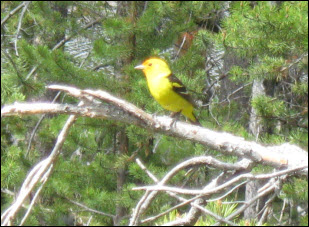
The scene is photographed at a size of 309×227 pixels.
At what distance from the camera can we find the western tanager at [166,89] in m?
4.55

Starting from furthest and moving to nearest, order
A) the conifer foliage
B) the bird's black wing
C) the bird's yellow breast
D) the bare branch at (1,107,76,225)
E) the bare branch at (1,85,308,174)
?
the conifer foliage < the bird's black wing < the bird's yellow breast < the bare branch at (1,85,308,174) < the bare branch at (1,107,76,225)

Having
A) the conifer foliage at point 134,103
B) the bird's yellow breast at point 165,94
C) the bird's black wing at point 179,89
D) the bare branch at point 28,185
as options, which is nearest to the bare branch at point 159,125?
the bare branch at point 28,185

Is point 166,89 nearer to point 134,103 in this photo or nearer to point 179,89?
point 179,89

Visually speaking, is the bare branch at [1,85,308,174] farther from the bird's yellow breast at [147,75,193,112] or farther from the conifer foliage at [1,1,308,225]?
the conifer foliage at [1,1,308,225]

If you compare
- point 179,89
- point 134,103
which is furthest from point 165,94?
point 134,103

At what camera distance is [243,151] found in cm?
269

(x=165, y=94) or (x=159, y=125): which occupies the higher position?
(x=159, y=125)

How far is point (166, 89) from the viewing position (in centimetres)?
455

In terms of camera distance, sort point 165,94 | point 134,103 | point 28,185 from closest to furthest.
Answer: point 28,185 < point 165,94 < point 134,103

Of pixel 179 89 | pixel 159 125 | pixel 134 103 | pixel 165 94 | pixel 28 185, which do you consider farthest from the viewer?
pixel 134 103

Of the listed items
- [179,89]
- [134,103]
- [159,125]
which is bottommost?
[134,103]

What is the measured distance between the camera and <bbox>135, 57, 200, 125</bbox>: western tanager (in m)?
4.55

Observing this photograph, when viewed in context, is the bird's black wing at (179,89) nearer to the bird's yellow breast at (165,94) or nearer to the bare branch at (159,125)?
the bird's yellow breast at (165,94)

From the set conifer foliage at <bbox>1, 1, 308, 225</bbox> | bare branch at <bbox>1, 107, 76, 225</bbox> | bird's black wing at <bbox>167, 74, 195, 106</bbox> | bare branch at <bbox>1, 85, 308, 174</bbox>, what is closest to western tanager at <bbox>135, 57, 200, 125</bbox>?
bird's black wing at <bbox>167, 74, 195, 106</bbox>
